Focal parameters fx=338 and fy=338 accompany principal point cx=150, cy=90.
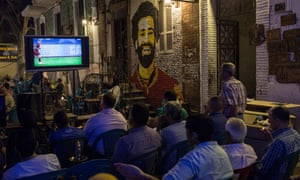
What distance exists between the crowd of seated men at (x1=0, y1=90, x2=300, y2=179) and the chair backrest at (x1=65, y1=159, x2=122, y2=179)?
177 millimetres

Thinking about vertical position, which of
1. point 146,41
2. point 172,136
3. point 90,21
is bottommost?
point 172,136

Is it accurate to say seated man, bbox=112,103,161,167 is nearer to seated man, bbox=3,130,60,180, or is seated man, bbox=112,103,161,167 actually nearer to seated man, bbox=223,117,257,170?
seated man, bbox=3,130,60,180

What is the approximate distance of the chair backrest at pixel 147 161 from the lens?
3.38 meters

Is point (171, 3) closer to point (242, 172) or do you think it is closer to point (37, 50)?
point (37, 50)

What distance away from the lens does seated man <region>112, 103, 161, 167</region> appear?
11.1ft

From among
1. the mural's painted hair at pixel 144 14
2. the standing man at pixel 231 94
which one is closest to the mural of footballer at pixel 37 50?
the standing man at pixel 231 94

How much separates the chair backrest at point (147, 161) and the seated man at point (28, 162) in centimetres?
77

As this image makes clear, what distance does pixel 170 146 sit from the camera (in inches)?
145

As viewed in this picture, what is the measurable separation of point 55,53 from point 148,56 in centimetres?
447

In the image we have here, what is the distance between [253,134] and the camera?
5.92m

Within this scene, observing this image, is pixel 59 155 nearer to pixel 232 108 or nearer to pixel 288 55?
pixel 232 108

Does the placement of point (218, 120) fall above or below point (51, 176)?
above

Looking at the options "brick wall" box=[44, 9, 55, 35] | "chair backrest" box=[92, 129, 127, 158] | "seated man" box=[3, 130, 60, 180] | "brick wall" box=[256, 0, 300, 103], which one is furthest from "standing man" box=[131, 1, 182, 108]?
"brick wall" box=[44, 9, 55, 35]

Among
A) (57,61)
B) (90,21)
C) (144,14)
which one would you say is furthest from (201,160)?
(90,21)
